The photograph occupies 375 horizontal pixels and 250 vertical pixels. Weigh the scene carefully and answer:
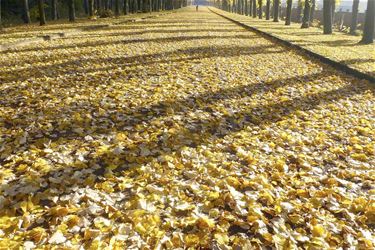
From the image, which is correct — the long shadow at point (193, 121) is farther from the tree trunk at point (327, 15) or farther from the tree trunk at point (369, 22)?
the tree trunk at point (327, 15)

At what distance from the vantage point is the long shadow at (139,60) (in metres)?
9.40

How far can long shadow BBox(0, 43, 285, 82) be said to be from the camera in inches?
370

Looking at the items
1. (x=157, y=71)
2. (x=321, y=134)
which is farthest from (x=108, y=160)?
(x=157, y=71)

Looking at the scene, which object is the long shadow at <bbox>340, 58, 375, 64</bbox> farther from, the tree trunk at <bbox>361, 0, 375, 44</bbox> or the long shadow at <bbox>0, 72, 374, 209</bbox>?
the tree trunk at <bbox>361, 0, 375, 44</bbox>

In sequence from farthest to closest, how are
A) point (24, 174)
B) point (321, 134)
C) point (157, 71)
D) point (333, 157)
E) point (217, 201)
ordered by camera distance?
point (157, 71) → point (321, 134) → point (333, 157) → point (24, 174) → point (217, 201)

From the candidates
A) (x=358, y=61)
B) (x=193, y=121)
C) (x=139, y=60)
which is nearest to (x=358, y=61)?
(x=358, y=61)

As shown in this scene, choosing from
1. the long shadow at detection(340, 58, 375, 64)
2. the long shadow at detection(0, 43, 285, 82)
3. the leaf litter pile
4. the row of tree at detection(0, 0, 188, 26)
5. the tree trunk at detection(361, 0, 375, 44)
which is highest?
the row of tree at detection(0, 0, 188, 26)

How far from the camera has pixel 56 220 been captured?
3361 millimetres

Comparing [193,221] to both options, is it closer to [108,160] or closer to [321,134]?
[108,160]

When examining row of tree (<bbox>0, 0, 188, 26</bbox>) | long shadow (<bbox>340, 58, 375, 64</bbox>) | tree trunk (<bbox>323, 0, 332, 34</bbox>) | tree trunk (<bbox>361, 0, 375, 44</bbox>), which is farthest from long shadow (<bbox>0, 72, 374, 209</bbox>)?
row of tree (<bbox>0, 0, 188, 26</bbox>)

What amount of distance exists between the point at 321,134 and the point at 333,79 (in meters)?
5.52

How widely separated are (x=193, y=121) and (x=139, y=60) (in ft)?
21.8

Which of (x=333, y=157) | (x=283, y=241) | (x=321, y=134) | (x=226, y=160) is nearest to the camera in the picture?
(x=283, y=241)

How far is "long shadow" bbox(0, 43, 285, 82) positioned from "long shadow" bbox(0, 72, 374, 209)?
160 inches
